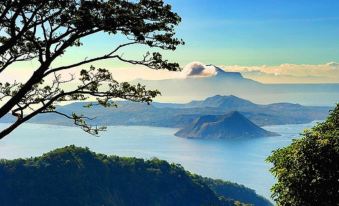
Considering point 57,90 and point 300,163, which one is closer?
point 57,90

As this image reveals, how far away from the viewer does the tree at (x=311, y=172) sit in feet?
67.9

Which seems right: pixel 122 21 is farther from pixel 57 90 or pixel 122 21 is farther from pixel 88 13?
pixel 57 90

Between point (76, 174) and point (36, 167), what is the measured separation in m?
15.6

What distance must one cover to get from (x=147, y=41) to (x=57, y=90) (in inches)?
130

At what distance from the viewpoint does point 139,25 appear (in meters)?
14.5

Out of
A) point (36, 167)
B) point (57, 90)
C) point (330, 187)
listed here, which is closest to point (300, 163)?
point (330, 187)

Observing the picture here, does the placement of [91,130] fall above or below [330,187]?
above

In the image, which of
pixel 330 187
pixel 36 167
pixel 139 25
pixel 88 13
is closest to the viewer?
pixel 88 13

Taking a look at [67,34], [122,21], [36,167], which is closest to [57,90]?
[67,34]

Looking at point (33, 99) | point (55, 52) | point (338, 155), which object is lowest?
point (338, 155)

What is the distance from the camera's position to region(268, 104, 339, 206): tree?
2069 centimetres

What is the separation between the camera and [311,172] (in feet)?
69.4

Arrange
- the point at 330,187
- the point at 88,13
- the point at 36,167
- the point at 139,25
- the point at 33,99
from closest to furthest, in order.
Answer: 1. the point at 88,13
2. the point at 139,25
3. the point at 33,99
4. the point at 330,187
5. the point at 36,167

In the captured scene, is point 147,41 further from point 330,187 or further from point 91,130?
point 330,187
